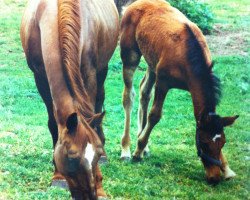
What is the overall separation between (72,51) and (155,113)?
7.65 feet

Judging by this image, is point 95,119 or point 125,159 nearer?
point 95,119

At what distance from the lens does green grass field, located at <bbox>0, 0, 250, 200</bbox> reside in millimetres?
5852

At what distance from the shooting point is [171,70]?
6.57 metres

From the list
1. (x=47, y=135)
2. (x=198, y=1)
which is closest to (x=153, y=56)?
(x=47, y=135)

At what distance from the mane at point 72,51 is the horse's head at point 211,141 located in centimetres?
184

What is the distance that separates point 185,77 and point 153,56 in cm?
74

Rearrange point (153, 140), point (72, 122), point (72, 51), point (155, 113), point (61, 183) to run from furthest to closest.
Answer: point (153, 140), point (155, 113), point (61, 183), point (72, 51), point (72, 122)

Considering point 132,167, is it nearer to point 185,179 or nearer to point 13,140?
point 185,179

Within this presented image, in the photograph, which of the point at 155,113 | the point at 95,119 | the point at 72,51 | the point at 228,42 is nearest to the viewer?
the point at 95,119

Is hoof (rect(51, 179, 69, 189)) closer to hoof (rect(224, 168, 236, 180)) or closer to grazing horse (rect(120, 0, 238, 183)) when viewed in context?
grazing horse (rect(120, 0, 238, 183))

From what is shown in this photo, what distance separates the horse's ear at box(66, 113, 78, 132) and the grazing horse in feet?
6.93

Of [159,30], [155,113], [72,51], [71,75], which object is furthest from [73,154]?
[159,30]

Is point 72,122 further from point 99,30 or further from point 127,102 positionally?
point 127,102

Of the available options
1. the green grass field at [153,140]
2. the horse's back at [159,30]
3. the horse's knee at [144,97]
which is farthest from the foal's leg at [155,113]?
the horse's knee at [144,97]
